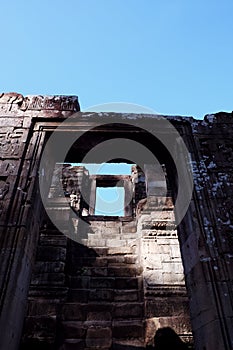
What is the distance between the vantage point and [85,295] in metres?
5.68

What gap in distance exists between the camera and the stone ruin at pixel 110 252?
2760 millimetres

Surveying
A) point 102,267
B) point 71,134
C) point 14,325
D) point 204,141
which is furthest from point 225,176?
point 102,267

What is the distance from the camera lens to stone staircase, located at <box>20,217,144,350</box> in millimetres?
4734

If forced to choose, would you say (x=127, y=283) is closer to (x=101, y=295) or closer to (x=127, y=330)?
(x=101, y=295)

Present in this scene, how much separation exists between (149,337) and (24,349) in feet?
6.97

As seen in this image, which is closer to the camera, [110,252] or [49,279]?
[49,279]

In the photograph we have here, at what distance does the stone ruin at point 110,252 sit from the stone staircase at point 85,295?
21mm

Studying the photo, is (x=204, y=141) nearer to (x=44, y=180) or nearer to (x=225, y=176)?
(x=225, y=176)

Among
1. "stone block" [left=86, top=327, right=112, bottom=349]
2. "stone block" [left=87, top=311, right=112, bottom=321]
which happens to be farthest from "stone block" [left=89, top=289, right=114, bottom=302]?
"stone block" [left=86, top=327, right=112, bottom=349]

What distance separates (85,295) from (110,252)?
156cm

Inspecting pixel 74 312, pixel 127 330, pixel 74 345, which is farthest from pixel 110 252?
pixel 74 345

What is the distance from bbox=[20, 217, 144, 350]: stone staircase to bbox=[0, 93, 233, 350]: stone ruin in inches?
0.8

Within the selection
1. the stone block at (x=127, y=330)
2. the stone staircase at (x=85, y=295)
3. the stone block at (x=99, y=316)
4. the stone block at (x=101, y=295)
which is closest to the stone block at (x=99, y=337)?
the stone staircase at (x=85, y=295)

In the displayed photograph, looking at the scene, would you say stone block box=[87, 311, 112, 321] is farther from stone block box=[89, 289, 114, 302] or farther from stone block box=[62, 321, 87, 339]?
stone block box=[89, 289, 114, 302]
